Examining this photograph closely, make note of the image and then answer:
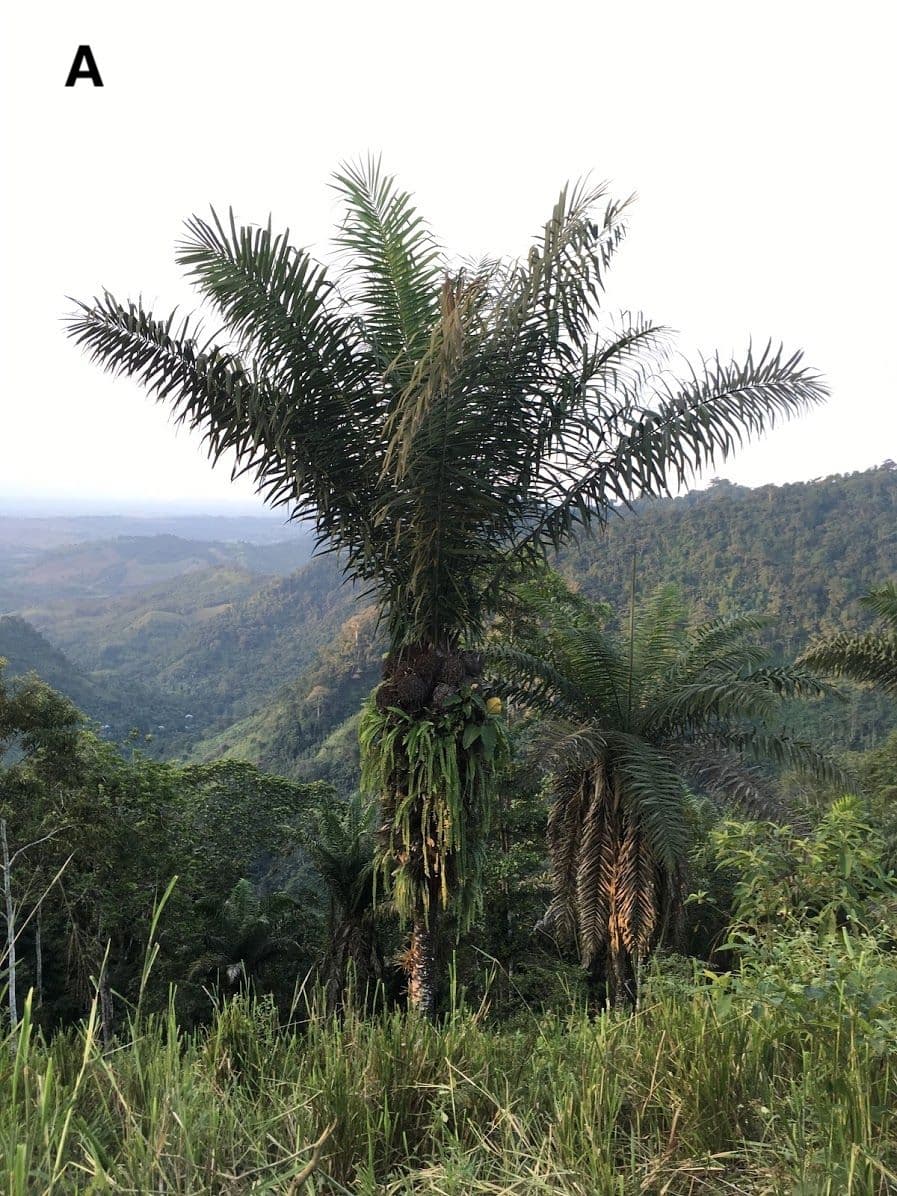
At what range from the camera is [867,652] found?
36.2 ft

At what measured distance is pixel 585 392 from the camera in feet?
19.1

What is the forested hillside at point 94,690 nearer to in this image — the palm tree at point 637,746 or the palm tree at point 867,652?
the palm tree at point 867,652

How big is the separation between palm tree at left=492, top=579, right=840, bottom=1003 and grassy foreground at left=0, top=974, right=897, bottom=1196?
4.58 meters

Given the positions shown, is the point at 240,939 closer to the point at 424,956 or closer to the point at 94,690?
the point at 424,956

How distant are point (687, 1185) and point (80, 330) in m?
5.69

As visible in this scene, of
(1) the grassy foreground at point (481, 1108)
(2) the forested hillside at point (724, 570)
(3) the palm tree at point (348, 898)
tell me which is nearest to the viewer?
(1) the grassy foreground at point (481, 1108)

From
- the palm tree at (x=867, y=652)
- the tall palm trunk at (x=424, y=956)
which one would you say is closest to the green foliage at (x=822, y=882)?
the tall palm trunk at (x=424, y=956)

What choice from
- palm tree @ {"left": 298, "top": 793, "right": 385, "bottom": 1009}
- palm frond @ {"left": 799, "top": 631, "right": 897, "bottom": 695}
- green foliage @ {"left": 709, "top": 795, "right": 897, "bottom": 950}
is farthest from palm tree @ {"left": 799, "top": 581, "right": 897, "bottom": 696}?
green foliage @ {"left": 709, "top": 795, "right": 897, "bottom": 950}

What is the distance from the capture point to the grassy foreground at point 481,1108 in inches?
50.9

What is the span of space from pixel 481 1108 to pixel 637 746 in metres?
5.89

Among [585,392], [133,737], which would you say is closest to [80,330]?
[585,392]

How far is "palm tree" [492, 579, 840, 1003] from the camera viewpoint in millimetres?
6961

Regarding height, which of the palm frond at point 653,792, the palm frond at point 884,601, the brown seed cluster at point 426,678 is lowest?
the palm frond at point 653,792

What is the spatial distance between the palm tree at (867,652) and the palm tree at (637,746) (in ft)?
10.4
